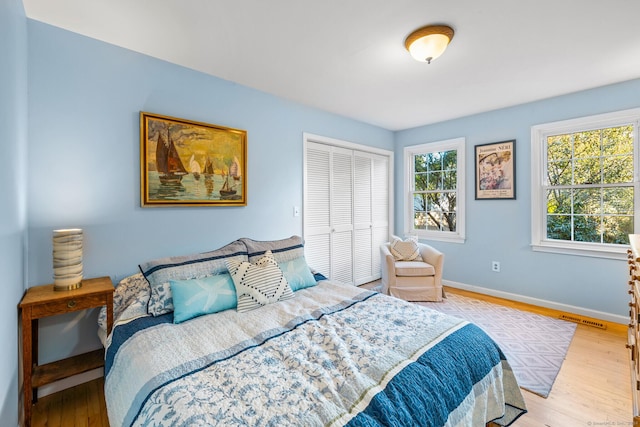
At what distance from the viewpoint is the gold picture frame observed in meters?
3.64

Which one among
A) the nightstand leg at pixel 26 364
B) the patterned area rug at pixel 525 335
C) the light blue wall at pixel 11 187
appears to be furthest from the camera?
the patterned area rug at pixel 525 335

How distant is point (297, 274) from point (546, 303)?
3122mm

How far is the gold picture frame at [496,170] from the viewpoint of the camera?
364 centimetres

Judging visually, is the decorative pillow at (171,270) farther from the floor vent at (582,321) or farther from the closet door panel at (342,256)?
the floor vent at (582,321)

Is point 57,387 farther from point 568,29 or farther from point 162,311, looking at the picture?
point 568,29

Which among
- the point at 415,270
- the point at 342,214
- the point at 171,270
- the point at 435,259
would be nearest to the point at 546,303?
the point at 435,259

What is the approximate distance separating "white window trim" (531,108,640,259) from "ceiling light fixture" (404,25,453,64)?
221cm

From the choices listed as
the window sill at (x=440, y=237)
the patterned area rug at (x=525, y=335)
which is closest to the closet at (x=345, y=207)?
the window sill at (x=440, y=237)

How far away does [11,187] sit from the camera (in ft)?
4.74

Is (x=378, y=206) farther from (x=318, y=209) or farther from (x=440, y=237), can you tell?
(x=318, y=209)

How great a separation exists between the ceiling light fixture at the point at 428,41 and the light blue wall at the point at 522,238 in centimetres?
216

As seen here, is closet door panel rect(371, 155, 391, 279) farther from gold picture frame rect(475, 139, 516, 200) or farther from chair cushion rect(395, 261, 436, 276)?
gold picture frame rect(475, 139, 516, 200)

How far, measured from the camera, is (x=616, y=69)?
8.59ft

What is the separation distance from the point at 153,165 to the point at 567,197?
14.4 ft
